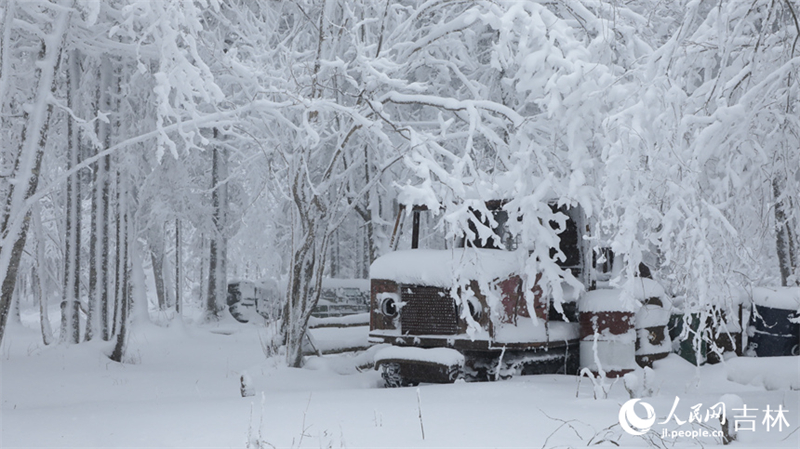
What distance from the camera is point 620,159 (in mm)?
4754

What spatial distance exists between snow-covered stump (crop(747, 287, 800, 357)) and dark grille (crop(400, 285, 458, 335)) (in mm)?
3945

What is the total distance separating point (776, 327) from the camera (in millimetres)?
8703

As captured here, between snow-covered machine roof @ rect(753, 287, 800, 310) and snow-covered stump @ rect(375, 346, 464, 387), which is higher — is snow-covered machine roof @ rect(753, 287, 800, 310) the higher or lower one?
the higher one

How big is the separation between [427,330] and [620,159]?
11.8 ft

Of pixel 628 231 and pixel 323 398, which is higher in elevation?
pixel 628 231

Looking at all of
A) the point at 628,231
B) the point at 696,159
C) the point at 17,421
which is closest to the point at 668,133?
the point at 696,159

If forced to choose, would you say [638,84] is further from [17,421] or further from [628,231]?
[17,421]

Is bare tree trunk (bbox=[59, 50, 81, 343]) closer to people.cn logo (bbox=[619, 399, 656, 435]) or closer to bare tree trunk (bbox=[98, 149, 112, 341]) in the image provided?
bare tree trunk (bbox=[98, 149, 112, 341])

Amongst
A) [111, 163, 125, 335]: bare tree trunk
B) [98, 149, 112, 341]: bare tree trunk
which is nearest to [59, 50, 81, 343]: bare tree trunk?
[98, 149, 112, 341]: bare tree trunk

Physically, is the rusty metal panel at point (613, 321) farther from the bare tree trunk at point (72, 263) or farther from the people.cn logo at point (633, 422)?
the bare tree trunk at point (72, 263)

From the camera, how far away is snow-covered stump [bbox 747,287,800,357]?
28.3 feet

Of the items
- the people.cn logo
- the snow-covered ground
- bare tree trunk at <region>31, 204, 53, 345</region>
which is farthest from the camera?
bare tree trunk at <region>31, 204, 53, 345</region>

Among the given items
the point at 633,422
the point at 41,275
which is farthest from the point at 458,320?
the point at 41,275

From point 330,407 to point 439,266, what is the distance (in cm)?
248
